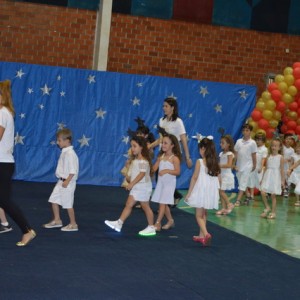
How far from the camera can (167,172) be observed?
9.20m

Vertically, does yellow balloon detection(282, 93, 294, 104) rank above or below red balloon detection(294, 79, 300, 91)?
below

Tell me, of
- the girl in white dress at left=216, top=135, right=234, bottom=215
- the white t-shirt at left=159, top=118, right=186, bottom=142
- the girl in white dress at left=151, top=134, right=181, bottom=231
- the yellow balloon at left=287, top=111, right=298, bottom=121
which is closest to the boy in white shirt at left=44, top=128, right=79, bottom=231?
the girl in white dress at left=151, top=134, right=181, bottom=231

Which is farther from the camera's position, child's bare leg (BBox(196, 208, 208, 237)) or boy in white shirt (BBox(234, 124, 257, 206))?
boy in white shirt (BBox(234, 124, 257, 206))

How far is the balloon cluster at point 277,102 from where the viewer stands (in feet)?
46.1

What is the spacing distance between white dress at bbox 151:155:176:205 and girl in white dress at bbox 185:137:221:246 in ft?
1.72

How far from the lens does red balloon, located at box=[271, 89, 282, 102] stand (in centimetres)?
1407

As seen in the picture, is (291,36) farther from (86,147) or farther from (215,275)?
(215,275)

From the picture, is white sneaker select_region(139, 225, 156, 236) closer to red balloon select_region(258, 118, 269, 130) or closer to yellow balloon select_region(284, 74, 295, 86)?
red balloon select_region(258, 118, 269, 130)

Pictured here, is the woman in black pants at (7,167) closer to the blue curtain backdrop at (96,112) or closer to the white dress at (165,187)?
the white dress at (165,187)

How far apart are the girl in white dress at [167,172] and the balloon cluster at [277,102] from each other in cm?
500

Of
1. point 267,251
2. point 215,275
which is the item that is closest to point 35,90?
point 267,251

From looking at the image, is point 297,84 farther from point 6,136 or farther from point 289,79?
point 6,136

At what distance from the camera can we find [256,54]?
651 inches

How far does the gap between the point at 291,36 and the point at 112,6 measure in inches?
164
